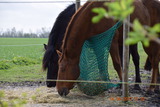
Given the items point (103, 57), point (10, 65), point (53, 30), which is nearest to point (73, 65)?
point (103, 57)

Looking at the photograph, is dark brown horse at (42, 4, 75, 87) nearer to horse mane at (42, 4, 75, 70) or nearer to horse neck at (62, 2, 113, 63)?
horse mane at (42, 4, 75, 70)

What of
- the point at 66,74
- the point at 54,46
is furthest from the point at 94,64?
Answer: the point at 54,46

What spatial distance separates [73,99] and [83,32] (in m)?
1.09

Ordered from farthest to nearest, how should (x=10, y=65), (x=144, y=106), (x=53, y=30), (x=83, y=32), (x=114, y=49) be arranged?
(x=10, y=65) < (x=53, y=30) < (x=114, y=49) < (x=83, y=32) < (x=144, y=106)

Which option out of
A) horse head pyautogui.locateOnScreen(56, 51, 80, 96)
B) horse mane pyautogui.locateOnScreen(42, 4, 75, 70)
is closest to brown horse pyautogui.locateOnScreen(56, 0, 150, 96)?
horse head pyautogui.locateOnScreen(56, 51, 80, 96)

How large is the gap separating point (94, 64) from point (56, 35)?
1.19 meters

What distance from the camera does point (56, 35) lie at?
506 cm

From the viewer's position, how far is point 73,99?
4.23 metres

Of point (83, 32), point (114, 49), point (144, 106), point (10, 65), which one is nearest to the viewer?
point (144, 106)

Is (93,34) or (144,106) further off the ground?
(93,34)

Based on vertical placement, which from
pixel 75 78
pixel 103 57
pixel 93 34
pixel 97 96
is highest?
pixel 93 34

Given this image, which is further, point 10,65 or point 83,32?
point 10,65

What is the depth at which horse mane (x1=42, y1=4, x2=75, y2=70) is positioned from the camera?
485 cm

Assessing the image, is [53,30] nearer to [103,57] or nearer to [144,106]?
[103,57]
